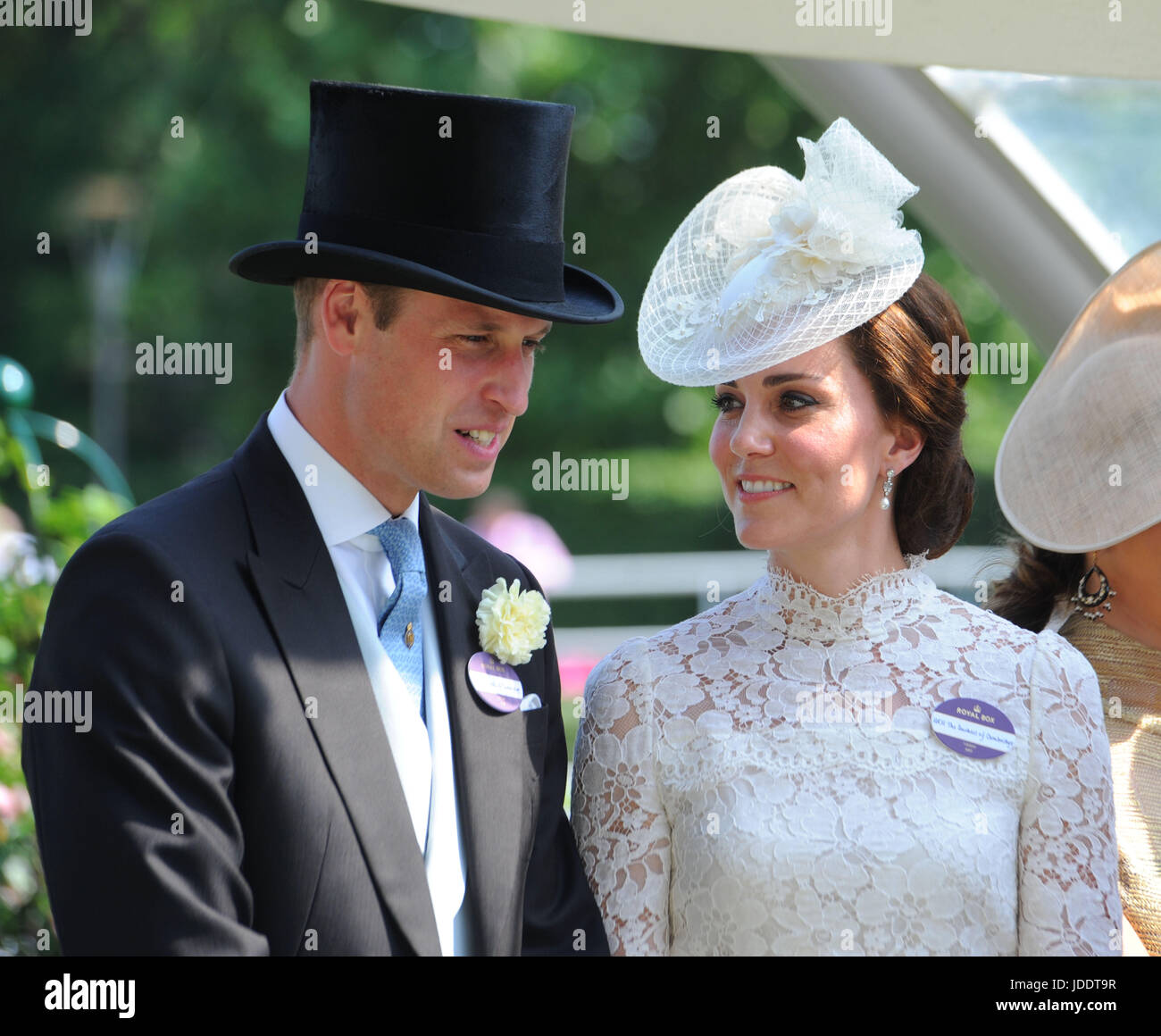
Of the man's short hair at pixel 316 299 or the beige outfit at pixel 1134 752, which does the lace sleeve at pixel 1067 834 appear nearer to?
the beige outfit at pixel 1134 752

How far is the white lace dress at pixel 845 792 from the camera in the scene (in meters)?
2.67

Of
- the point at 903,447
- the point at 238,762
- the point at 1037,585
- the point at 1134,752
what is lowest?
the point at 1134,752

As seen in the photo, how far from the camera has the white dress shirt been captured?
2.40 meters

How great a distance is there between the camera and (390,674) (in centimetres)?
244

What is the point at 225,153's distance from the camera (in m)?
Answer: 13.6

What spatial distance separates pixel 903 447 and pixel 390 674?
1166 millimetres

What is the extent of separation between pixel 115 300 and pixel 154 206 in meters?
0.99

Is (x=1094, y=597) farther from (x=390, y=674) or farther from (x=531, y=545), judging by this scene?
(x=531, y=545)

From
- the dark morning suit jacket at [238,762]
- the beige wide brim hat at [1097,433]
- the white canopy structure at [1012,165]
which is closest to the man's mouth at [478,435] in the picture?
the dark morning suit jacket at [238,762]

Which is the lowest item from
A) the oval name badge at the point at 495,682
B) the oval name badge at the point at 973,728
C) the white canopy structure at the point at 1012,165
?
the oval name badge at the point at 973,728

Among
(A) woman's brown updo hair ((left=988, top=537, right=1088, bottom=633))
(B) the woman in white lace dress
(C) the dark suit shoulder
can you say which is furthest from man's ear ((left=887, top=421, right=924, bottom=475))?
(C) the dark suit shoulder

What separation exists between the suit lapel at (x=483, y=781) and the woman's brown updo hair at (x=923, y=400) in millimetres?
931

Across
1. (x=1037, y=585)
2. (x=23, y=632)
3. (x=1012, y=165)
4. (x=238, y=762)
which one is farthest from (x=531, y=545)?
(x=238, y=762)

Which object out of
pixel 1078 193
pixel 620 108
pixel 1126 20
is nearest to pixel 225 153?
pixel 620 108
